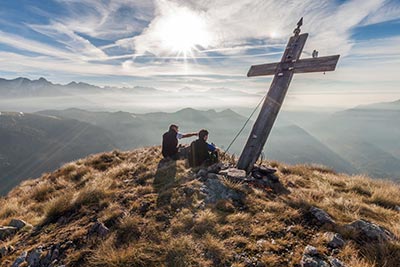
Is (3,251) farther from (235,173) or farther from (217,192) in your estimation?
(235,173)

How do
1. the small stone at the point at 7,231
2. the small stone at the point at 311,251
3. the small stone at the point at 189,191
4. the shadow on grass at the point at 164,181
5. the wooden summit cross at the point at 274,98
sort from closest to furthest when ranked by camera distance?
the small stone at the point at 311,251 < the small stone at the point at 7,231 < the shadow on grass at the point at 164,181 < the small stone at the point at 189,191 < the wooden summit cross at the point at 274,98

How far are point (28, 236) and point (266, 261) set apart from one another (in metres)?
6.59

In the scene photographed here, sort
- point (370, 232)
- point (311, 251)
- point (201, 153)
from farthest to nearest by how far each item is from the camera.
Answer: point (201, 153)
point (370, 232)
point (311, 251)

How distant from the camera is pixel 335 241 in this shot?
4.45m

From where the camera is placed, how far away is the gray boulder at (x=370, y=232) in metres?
4.55

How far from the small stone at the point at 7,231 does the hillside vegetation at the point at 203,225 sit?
0.03 meters

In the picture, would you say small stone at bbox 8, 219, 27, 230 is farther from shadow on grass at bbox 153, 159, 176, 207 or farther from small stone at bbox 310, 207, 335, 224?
small stone at bbox 310, 207, 335, 224

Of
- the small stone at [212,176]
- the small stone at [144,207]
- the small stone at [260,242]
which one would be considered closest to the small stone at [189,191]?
the small stone at [212,176]

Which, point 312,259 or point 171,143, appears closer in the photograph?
point 312,259

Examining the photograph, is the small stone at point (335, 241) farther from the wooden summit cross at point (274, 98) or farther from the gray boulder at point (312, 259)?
the wooden summit cross at point (274, 98)

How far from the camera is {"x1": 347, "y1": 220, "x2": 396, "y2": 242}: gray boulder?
4.55m

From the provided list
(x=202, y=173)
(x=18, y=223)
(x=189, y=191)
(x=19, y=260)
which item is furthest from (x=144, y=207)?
(x=18, y=223)

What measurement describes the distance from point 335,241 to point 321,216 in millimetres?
1022

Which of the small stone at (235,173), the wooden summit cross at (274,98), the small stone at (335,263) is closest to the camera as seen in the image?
the small stone at (335,263)
